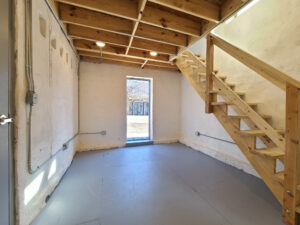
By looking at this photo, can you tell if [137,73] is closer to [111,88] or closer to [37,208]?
[111,88]

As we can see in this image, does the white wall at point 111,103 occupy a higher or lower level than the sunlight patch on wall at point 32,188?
higher

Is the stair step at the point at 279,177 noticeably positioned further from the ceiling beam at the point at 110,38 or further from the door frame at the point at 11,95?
the ceiling beam at the point at 110,38

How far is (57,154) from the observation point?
1.84m

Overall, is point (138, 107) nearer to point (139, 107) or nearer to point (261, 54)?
point (139, 107)

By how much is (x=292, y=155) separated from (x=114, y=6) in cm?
261

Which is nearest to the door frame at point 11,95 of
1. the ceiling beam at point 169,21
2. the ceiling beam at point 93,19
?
the ceiling beam at point 93,19

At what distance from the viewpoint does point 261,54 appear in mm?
2064

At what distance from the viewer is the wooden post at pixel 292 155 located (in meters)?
1.13

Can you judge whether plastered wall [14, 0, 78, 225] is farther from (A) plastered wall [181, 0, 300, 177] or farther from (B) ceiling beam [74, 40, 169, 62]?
(A) plastered wall [181, 0, 300, 177]

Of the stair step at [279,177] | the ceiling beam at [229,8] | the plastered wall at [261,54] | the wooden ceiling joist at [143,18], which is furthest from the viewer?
the plastered wall at [261,54]

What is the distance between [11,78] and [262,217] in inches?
107

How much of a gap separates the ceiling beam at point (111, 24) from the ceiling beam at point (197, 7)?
70 cm

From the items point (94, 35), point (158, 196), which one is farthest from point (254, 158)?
point (94, 35)

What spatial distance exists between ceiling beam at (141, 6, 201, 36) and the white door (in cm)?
147
